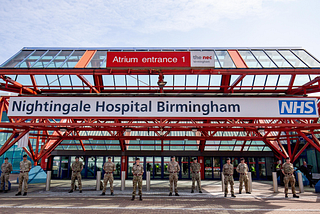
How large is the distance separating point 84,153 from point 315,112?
61.7 ft

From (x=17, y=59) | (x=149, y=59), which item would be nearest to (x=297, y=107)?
(x=149, y=59)

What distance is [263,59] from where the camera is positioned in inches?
479

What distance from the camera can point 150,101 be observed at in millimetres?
10500

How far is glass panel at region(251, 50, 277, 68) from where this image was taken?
1100cm

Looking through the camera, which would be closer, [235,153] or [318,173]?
[318,173]

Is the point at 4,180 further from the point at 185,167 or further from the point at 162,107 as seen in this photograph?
the point at 185,167

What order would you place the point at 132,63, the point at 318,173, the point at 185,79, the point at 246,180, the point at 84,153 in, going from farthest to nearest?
the point at 84,153, the point at 318,173, the point at 185,79, the point at 246,180, the point at 132,63

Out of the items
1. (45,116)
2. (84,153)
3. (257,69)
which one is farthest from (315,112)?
(84,153)

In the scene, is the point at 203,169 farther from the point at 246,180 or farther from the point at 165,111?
the point at 165,111

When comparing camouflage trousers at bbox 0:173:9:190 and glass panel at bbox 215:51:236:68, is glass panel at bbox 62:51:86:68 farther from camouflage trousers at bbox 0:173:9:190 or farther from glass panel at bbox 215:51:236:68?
glass panel at bbox 215:51:236:68

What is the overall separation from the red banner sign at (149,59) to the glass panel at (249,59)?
11.6ft

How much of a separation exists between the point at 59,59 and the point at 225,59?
359 inches

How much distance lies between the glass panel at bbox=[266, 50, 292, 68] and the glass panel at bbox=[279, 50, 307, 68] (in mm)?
298

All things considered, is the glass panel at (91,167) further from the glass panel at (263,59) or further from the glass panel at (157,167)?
the glass panel at (263,59)
